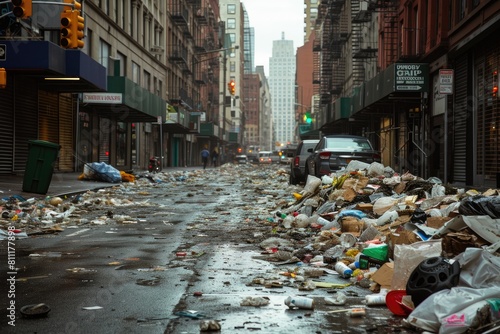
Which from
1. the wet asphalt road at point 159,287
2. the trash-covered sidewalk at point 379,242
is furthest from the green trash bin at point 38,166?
the wet asphalt road at point 159,287

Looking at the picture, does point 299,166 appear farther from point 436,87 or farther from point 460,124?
point 436,87

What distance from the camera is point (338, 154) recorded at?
19656 millimetres

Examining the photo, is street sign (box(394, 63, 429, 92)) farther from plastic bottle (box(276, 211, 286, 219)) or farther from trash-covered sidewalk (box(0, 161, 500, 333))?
plastic bottle (box(276, 211, 286, 219))

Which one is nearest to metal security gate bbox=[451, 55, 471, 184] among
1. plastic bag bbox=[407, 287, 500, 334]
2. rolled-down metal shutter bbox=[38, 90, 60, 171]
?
rolled-down metal shutter bbox=[38, 90, 60, 171]

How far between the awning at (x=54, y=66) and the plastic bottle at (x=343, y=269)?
15201mm

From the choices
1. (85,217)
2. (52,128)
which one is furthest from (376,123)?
(85,217)

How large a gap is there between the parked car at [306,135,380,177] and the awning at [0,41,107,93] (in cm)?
1007

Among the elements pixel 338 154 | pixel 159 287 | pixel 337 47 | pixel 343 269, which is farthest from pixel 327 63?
pixel 159 287

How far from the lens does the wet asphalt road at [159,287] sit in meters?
4.66

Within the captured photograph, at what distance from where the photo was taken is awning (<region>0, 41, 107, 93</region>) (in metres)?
22.4

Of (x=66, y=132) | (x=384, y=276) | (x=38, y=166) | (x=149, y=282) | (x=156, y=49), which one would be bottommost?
(x=149, y=282)

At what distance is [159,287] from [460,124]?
1966cm

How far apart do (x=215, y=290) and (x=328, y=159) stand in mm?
14076

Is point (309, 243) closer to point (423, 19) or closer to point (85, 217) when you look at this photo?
point (85, 217)
